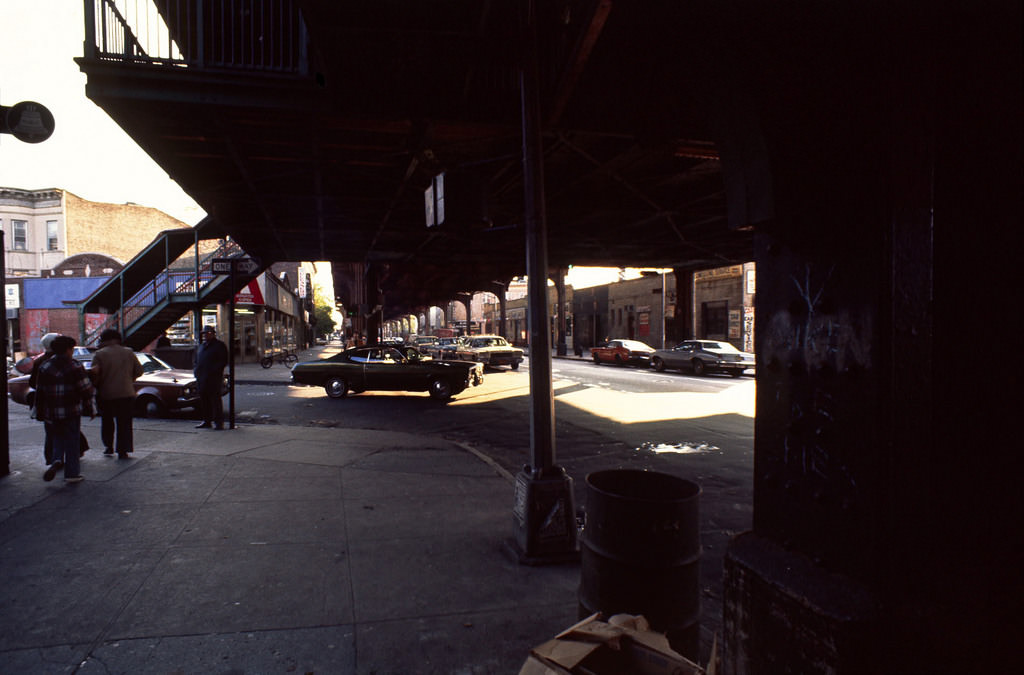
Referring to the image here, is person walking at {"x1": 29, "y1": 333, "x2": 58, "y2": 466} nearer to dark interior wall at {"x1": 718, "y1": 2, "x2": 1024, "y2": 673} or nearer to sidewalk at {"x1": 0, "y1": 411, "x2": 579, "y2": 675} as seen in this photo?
sidewalk at {"x1": 0, "y1": 411, "x2": 579, "y2": 675}

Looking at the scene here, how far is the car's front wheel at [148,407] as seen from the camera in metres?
11.4

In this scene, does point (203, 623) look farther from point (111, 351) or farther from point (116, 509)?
point (111, 351)

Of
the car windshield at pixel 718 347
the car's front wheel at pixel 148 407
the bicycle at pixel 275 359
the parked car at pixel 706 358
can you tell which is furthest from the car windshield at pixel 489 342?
the car's front wheel at pixel 148 407

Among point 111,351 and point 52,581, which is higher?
point 111,351

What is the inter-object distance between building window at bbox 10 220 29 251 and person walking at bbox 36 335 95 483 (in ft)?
159

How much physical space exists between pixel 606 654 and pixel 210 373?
386 inches

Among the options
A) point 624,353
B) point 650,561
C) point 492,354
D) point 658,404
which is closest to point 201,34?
point 650,561

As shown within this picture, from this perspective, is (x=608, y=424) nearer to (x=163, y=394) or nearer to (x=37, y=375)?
(x=37, y=375)

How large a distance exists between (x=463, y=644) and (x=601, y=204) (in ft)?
36.4

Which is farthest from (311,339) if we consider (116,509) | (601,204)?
(116,509)

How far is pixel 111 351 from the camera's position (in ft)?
24.0

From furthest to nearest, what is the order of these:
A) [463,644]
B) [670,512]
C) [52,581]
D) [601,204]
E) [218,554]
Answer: [601,204]
[218,554]
[52,581]
[463,644]
[670,512]

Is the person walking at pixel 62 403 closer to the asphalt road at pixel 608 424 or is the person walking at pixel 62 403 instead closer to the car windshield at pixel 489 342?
the asphalt road at pixel 608 424

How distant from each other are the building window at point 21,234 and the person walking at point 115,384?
155 feet
